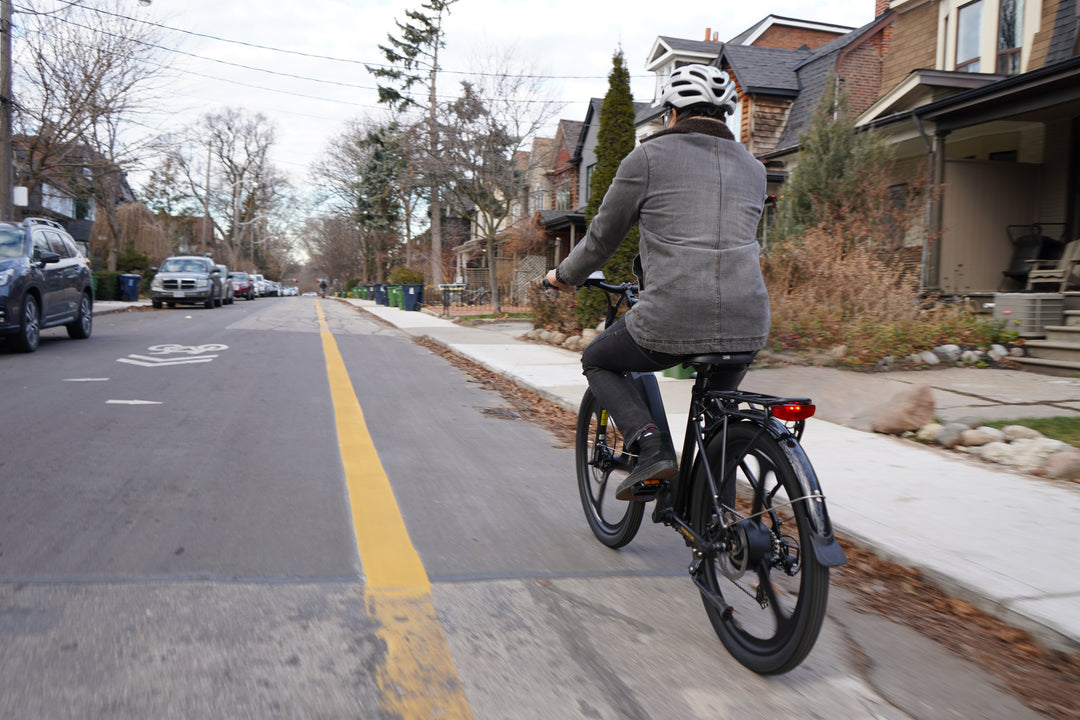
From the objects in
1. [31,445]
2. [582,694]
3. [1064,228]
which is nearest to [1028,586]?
[582,694]

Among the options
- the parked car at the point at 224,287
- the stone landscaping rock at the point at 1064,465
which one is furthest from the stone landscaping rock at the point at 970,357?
the parked car at the point at 224,287

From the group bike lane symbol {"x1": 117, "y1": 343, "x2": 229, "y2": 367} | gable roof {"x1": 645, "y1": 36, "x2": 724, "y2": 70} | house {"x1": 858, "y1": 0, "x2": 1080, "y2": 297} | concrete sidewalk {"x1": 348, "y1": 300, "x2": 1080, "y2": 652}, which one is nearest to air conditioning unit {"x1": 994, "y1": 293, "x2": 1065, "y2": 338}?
concrete sidewalk {"x1": 348, "y1": 300, "x2": 1080, "y2": 652}

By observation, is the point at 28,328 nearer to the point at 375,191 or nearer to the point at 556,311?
the point at 556,311

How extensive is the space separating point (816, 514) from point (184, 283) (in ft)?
95.9

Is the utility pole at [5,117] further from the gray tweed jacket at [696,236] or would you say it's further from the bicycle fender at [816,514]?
the bicycle fender at [816,514]

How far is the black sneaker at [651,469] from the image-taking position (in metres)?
3.21

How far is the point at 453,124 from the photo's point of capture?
24672mm

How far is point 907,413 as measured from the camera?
6.59 m

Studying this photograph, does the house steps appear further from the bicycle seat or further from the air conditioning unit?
the bicycle seat

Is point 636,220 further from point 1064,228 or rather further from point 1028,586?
point 1064,228

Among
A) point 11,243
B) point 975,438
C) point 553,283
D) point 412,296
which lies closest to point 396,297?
point 412,296

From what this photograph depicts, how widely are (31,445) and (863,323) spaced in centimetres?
863

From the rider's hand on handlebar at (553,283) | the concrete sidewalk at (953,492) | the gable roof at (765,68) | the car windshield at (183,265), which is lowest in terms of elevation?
the concrete sidewalk at (953,492)

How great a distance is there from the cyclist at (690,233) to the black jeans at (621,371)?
2 centimetres
